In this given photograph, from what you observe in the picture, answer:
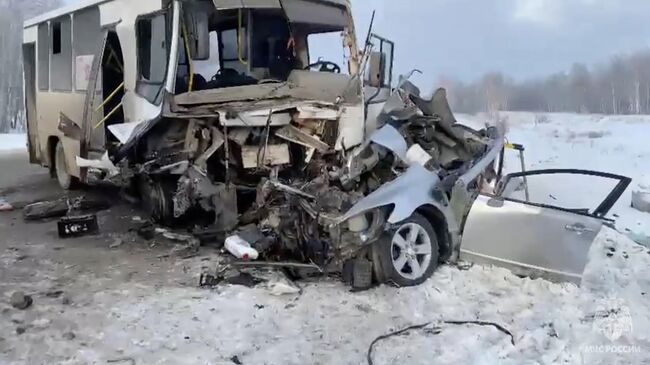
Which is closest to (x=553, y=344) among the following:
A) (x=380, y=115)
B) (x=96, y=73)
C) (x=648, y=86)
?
(x=380, y=115)

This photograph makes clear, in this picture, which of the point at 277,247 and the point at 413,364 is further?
the point at 277,247

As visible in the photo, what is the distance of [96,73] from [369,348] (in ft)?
19.6

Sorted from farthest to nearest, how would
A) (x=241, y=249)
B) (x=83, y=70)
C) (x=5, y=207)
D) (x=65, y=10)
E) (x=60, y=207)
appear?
(x=65, y=10) → (x=5, y=207) → (x=83, y=70) → (x=60, y=207) → (x=241, y=249)

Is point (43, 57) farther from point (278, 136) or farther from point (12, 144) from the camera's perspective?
point (12, 144)

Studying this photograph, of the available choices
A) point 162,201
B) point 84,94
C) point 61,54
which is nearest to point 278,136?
point 162,201

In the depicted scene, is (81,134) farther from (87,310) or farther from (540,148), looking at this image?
(540,148)

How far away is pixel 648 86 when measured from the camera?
35312 mm

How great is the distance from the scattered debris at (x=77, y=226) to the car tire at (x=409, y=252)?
4110 millimetres

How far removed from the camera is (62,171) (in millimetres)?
10617

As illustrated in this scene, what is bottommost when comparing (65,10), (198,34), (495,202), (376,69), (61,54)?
(495,202)

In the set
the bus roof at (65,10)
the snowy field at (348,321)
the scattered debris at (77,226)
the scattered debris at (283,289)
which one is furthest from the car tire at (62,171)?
the scattered debris at (283,289)

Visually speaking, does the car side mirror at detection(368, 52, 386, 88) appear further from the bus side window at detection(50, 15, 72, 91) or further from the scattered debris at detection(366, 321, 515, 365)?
the bus side window at detection(50, 15, 72, 91)

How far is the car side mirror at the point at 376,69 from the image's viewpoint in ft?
23.7

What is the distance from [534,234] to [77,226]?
17.4ft
